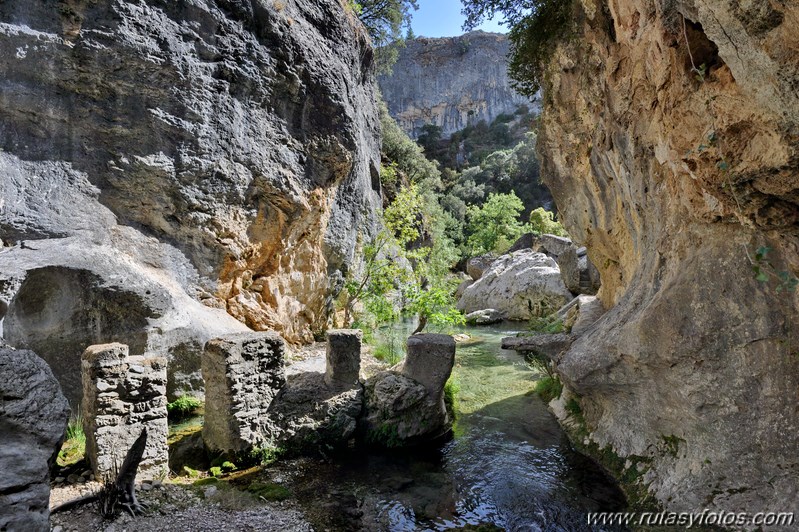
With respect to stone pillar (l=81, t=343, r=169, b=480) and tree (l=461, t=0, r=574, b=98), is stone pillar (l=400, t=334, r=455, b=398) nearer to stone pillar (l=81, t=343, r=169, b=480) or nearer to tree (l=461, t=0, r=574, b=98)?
stone pillar (l=81, t=343, r=169, b=480)

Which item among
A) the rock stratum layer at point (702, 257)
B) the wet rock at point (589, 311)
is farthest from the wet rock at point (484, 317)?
the rock stratum layer at point (702, 257)

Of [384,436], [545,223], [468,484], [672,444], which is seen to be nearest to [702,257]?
[672,444]

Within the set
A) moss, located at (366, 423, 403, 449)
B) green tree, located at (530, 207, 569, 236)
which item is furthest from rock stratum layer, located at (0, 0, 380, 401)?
green tree, located at (530, 207, 569, 236)

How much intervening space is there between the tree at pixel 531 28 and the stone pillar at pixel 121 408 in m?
9.37

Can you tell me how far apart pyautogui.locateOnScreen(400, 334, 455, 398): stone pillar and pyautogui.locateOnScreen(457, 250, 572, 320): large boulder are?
14.1 metres

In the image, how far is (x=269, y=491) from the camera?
6.47m

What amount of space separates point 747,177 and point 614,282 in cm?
754

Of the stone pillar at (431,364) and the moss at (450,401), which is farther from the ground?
the stone pillar at (431,364)

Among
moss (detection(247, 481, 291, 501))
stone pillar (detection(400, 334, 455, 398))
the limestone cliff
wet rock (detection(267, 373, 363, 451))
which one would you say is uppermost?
the limestone cliff

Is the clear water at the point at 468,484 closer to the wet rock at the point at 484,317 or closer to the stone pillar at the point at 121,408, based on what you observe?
the stone pillar at the point at 121,408

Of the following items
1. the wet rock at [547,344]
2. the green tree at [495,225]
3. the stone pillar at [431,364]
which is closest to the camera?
the stone pillar at [431,364]

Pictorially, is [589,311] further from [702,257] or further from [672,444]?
[702,257]

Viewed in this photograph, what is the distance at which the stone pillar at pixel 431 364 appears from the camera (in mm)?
8453

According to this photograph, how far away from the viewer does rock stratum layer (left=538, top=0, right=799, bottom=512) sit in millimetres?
3697
